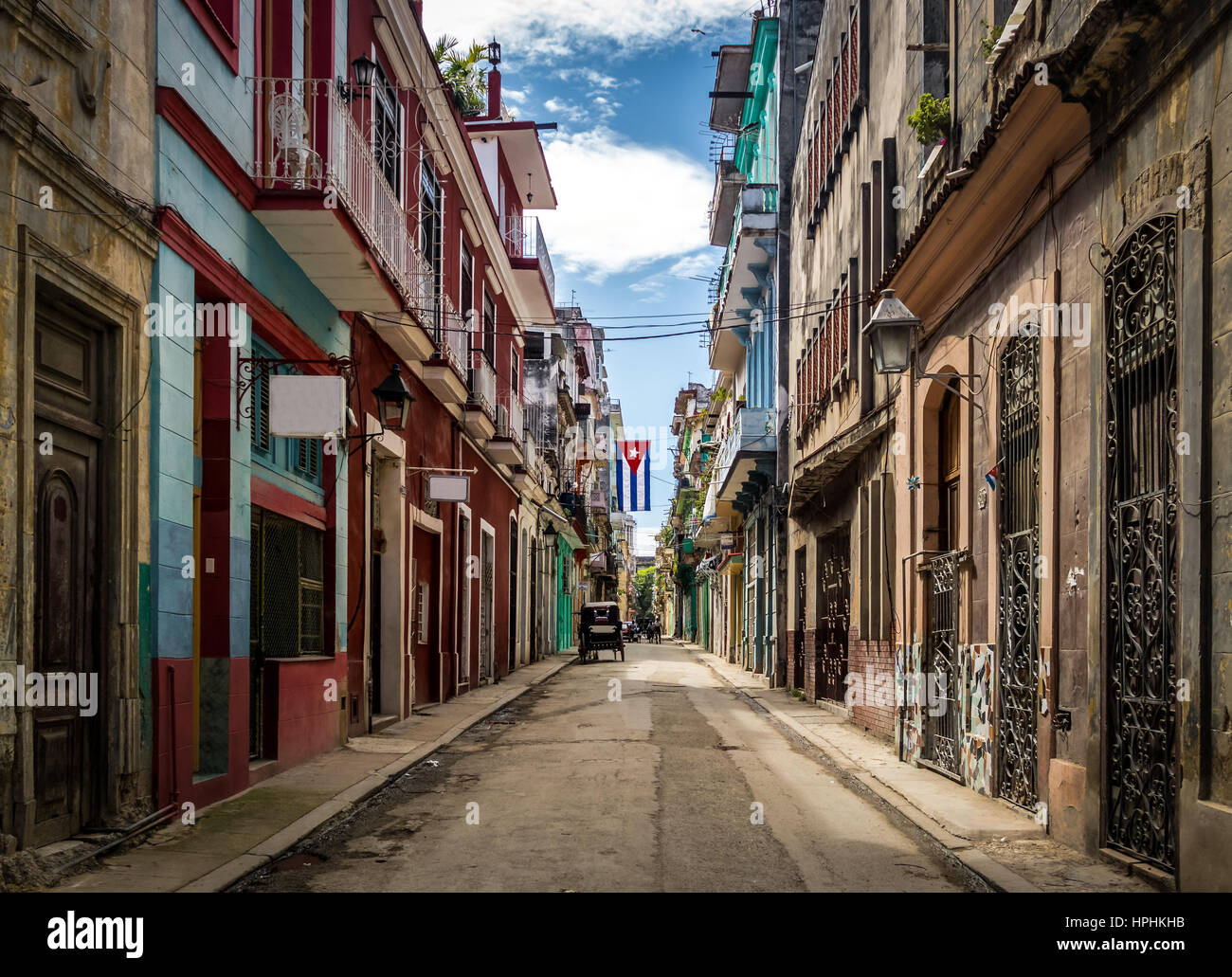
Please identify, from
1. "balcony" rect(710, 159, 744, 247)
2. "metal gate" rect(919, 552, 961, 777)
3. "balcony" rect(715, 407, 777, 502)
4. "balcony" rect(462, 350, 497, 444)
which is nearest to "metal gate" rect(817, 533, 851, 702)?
"metal gate" rect(919, 552, 961, 777)

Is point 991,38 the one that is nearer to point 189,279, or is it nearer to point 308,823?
point 189,279

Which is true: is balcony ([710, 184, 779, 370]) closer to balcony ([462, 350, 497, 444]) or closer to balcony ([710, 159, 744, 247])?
balcony ([710, 159, 744, 247])

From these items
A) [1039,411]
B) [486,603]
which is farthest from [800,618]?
[1039,411]

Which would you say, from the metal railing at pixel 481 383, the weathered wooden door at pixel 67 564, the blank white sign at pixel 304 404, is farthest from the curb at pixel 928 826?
the metal railing at pixel 481 383

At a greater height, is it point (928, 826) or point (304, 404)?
point (304, 404)

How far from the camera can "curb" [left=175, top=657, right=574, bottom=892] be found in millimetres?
6566

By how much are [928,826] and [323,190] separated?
274 inches

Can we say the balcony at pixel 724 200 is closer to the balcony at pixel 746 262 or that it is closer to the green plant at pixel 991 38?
the balcony at pixel 746 262

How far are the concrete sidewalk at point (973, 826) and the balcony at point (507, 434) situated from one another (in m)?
11.3

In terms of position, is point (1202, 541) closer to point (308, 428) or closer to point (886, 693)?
point (308, 428)

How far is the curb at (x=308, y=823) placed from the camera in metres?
6.57

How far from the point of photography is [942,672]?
11461mm
